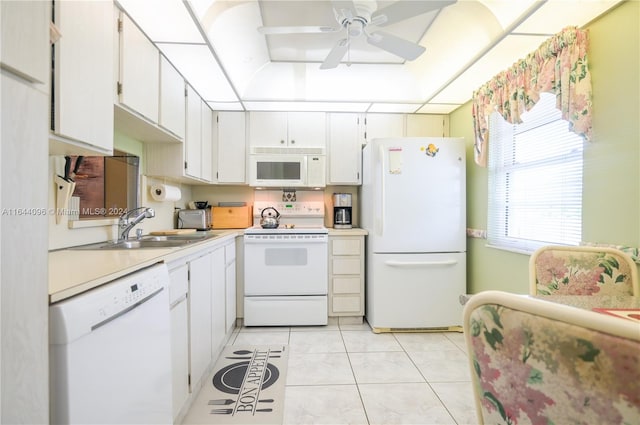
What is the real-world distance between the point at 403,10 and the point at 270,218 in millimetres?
2105

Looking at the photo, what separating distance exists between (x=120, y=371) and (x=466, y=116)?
10.4 feet

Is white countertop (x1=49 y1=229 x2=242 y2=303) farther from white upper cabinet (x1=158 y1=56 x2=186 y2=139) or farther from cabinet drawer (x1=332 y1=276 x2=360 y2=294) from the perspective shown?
cabinet drawer (x1=332 y1=276 x2=360 y2=294)

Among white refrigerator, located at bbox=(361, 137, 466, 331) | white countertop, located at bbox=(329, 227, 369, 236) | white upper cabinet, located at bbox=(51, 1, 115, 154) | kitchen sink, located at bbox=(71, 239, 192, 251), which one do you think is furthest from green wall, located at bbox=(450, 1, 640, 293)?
white upper cabinet, located at bbox=(51, 1, 115, 154)

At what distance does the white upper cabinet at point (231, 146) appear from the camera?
3.00 metres

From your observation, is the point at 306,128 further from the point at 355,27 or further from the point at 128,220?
the point at 128,220

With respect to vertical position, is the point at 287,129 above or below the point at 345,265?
above

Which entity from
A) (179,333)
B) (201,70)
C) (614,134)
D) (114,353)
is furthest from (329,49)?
(114,353)

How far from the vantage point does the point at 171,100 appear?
78.8 inches

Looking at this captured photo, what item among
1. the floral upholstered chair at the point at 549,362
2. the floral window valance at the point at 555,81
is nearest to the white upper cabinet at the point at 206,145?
Result: the floral window valance at the point at 555,81

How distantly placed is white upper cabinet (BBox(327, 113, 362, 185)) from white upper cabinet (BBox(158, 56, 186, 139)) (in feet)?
4.86

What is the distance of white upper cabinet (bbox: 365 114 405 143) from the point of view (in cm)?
310

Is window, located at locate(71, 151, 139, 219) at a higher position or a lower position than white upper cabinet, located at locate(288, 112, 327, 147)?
lower

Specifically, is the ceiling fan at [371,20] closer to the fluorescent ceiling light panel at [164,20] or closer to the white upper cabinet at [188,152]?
the fluorescent ceiling light panel at [164,20]

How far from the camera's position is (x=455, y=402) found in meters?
→ 1.66
